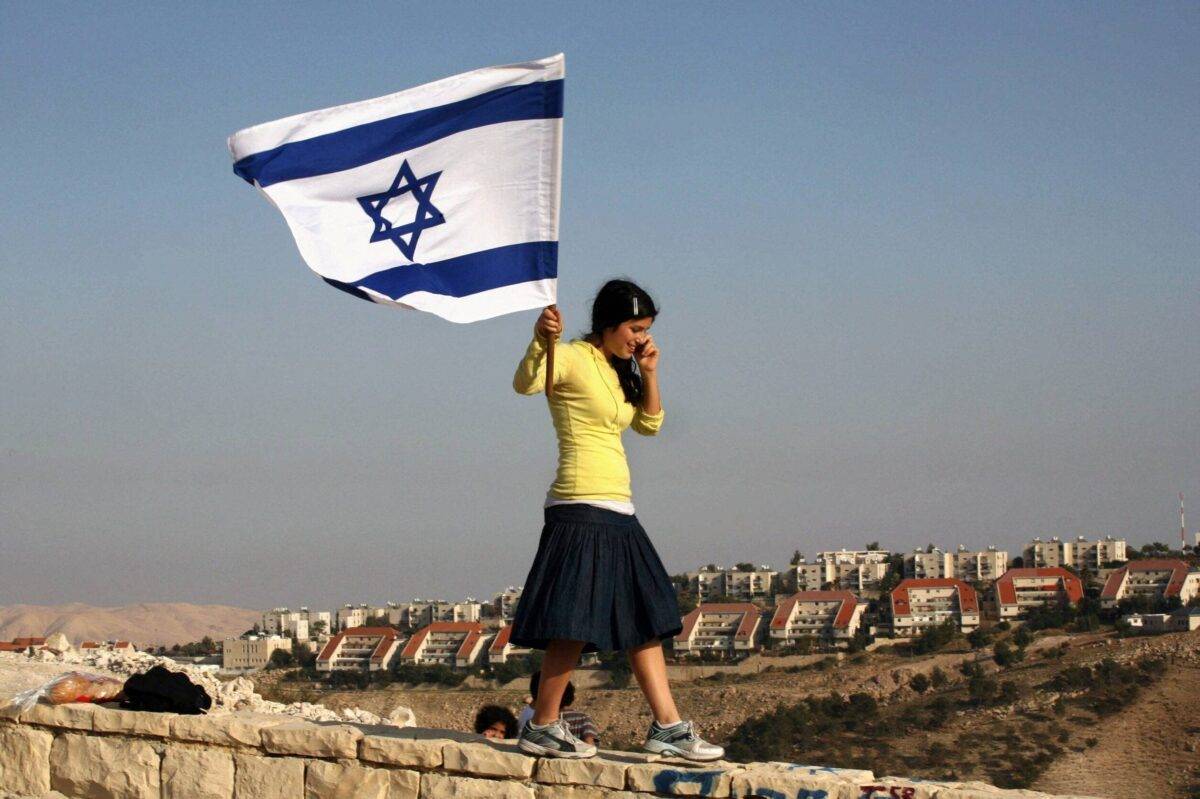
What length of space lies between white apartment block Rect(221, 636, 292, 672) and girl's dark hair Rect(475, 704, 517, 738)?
125 ft

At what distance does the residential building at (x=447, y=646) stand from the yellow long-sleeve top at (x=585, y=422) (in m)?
52.4

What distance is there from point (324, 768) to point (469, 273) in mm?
2074

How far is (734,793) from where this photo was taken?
14.7ft

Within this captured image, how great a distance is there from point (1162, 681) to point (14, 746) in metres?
39.9

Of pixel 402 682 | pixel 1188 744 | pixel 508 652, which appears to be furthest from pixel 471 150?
pixel 508 652

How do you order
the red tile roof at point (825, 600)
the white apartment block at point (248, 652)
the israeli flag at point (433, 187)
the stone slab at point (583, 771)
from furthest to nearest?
the red tile roof at point (825, 600)
the white apartment block at point (248, 652)
the israeli flag at point (433, 187)
the stone slab at point (583, 771)

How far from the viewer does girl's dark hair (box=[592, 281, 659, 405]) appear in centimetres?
499

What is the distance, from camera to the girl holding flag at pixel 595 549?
479 centimetres

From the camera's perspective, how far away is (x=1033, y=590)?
72.2m

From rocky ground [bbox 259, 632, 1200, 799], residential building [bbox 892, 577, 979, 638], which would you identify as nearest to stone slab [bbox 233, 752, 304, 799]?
rocky ground [bbox 259, 632, 1200, 799]

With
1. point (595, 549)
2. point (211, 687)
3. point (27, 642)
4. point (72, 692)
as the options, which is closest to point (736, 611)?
point (27, 642)

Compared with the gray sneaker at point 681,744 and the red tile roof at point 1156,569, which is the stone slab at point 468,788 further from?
the red tile roof at point 1156,569

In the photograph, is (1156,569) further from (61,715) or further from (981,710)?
(61,715)

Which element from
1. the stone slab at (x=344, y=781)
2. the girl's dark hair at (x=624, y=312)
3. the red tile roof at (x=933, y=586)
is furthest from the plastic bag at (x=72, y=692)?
the red tile roof at (x=933, y=586)
